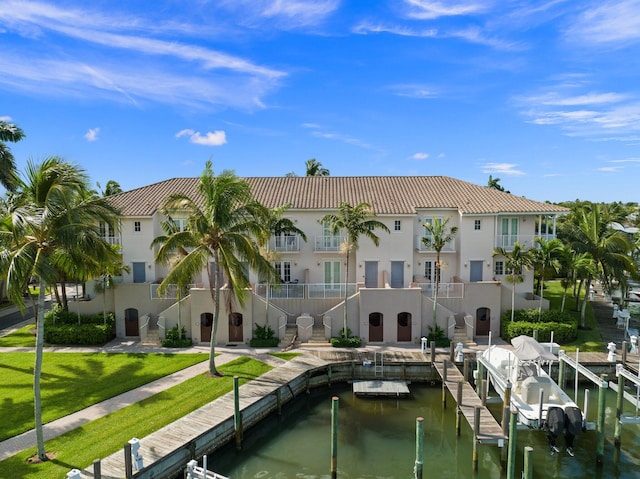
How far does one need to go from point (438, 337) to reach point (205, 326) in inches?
570

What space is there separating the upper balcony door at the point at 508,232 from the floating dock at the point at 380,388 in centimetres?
1279

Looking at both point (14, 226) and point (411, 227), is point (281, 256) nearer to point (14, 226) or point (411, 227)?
point (411, 227)

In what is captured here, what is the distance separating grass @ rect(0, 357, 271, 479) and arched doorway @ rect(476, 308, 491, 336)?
570 inches

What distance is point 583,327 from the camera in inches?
1115

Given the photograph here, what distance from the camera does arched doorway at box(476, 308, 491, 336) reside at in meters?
27.9

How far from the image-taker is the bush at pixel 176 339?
26.0m

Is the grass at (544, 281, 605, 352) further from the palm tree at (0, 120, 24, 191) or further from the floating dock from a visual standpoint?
the palm tree at (0, 120, 24, 191)

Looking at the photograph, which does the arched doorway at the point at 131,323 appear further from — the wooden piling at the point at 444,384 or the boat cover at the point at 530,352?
the boat cover at the point at 530,352

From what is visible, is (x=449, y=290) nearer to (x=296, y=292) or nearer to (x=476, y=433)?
(x=296, y=292)

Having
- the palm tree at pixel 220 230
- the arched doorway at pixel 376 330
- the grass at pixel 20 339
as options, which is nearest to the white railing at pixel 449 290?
the arched doorway at pixel 376 330

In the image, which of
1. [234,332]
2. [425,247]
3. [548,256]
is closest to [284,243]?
[234,332]

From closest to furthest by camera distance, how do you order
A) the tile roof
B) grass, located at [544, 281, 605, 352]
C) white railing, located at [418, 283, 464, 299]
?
grass, located at [544, 281, 605, 352] → white railing, located at [418, 283, 464, 299] → the tile roof

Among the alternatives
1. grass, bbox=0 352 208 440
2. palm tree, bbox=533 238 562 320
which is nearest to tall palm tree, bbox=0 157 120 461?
grass, bbox=0 352 208 440

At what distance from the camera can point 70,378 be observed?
2083cm
